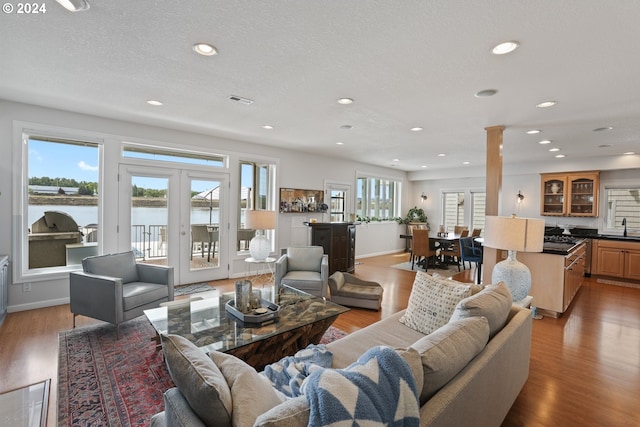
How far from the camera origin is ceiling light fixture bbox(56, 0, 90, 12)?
1.84 m

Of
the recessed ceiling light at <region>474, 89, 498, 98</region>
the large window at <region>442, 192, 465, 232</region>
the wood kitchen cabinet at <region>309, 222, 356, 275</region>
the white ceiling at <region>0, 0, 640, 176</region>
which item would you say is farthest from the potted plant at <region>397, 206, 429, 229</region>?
the recessed ceiling light at <region>474, 89, 498, 98</region>

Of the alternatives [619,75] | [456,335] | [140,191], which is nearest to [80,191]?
[140,191]

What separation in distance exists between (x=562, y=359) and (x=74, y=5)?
4809 mm

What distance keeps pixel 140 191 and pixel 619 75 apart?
593 centimetres

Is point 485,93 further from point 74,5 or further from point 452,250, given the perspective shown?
point 452,250

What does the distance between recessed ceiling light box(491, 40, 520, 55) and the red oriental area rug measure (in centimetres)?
297

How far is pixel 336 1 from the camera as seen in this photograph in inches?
70.9

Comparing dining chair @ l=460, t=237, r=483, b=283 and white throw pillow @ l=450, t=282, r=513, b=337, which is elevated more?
white throw pillow @ l=450, t=282, r=513, b=337

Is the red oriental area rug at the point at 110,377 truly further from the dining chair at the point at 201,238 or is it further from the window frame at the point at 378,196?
the window frame at the point at 378,196

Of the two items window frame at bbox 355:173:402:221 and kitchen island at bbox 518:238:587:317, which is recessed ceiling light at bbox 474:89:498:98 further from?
window frame at bbox 355:173:402:221

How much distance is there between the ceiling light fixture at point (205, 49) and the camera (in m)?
2.31

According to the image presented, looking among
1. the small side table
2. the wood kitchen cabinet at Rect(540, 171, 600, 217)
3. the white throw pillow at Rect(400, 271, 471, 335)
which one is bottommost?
the small side table

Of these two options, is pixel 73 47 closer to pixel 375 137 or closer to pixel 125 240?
pixel 125 240

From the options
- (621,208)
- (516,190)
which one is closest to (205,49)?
(516,190)
